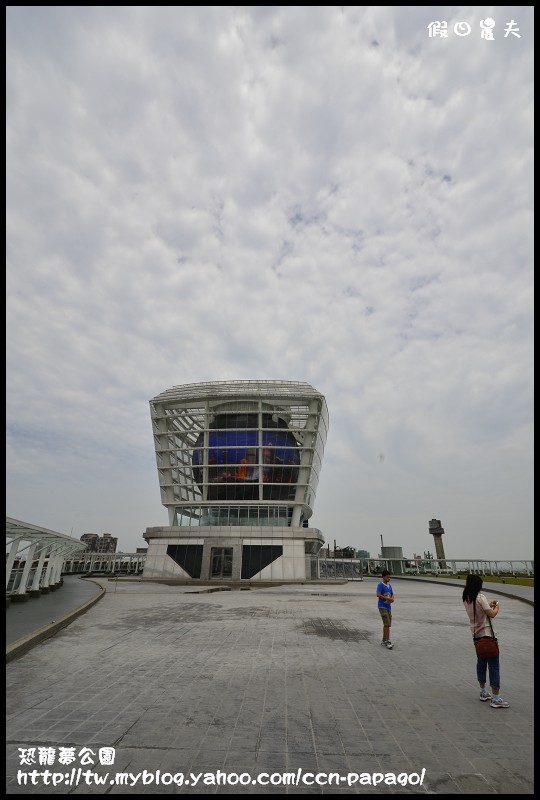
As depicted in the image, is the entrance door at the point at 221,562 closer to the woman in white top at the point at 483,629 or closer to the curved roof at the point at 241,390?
the curved roof at the point at 241,390

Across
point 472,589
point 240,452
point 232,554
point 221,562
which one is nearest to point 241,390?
point 240,452

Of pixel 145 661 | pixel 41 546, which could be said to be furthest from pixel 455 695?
pixel 41 546

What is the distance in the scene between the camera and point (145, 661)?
336 inches

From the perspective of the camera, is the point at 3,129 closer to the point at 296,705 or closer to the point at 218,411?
the point at 296,705

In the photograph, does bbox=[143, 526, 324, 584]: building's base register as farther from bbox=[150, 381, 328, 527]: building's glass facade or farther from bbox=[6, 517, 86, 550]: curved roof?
bbox=[6, 517, 86, 550]: curved roof

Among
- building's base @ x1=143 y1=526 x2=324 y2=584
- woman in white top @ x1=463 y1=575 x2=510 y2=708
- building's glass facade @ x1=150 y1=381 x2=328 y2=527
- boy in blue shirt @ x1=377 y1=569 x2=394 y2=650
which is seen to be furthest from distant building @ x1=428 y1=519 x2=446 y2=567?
woman in white top @ x1=463 y1=575 x2=510 y2=708

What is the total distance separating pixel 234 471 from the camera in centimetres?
5594

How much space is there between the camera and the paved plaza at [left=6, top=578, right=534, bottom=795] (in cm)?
428

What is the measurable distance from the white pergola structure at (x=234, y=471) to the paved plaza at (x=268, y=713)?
39.7 metres

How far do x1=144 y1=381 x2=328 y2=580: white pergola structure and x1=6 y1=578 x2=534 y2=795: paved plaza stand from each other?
3975cm

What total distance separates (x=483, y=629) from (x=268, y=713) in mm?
3511

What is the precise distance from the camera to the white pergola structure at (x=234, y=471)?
1945 inches

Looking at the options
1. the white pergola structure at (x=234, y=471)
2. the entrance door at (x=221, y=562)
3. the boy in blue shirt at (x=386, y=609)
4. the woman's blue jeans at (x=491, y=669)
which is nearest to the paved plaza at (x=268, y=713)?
the boy in blue shirt at (x=386, y=609)

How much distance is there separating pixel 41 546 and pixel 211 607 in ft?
35.5
